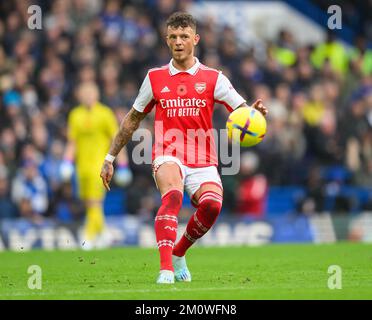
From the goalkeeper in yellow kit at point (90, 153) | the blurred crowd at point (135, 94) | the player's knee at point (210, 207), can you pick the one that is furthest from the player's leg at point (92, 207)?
the player's knee at point (210, 207)

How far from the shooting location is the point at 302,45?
2494cm

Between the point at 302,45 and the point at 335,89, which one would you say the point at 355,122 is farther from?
the point at 302,45

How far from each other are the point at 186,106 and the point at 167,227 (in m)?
1.31

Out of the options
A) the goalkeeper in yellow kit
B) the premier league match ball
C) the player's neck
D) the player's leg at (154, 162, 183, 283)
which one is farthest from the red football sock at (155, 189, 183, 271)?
the goalkeeper in yellow kit

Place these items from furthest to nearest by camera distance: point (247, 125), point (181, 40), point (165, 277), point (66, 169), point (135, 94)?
point (135, 94) → point (66, 169) → point (181, 40) → point (247, 125) → point (165, 277)

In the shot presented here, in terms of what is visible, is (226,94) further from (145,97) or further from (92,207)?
(92,207)

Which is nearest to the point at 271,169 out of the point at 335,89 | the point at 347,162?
the point at 347,162

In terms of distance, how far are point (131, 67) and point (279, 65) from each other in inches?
154

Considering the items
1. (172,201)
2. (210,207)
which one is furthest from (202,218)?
(172,201)

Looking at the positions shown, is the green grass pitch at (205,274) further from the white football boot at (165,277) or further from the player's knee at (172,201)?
the player's knee at (172,201)

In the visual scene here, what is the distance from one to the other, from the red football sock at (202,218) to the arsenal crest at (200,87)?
1.02 metres

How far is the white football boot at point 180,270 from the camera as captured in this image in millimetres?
10833

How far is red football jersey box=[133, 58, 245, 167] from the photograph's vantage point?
1087 centimetres

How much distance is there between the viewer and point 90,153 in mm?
18312
